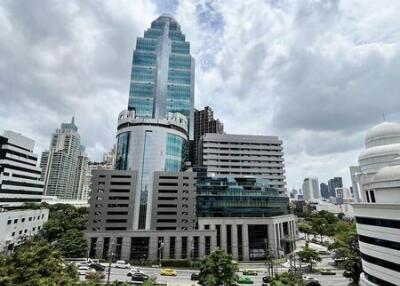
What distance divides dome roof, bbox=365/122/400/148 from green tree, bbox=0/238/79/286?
5979cm

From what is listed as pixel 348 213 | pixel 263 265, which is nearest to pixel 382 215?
pixel 263 265

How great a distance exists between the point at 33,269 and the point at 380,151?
6071 cm

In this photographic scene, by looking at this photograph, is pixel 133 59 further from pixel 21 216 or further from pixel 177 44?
pixel 21 216

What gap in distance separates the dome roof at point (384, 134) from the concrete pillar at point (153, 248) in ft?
200

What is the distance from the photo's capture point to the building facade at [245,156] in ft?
419

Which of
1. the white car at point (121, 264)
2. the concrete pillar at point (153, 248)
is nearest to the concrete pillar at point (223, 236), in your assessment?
the concrete pillar at point (153, 248)

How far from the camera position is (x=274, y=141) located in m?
138

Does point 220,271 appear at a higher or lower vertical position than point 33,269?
lower

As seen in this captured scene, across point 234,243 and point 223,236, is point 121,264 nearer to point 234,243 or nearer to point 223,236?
point 223,236

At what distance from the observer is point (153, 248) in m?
70.5

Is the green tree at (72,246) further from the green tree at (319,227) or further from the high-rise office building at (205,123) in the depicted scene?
the high-rise office building at (205,123)

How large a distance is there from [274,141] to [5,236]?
123491mm

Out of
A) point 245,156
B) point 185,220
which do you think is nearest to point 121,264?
point 185,220

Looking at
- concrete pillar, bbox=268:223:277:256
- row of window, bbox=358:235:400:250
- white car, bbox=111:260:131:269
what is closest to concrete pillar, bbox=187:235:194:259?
white car, bbox=111:260:131:269
